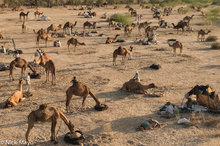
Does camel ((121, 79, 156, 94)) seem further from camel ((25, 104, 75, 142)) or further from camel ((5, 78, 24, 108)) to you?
camel ((25, 104, 75, 142))

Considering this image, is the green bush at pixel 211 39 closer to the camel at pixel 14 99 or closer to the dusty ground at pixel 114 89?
the dusty ground at pixel 114 89

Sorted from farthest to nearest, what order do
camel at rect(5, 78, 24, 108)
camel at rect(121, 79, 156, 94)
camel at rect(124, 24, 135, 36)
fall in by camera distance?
camel at rect(124, 24, 135, 36) → camel at rect(121, 79, 156, 94) → camel at rect(5, 78, 24, 108)

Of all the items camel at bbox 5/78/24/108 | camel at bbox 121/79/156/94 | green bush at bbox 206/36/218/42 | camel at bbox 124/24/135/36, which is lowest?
camel at bbox 5/78/24/108

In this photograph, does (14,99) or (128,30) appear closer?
(14,99)

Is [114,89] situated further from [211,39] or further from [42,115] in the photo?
[211,39]

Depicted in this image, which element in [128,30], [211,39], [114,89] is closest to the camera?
[114,89]

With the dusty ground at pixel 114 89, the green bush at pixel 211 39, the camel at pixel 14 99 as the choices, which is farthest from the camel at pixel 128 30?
the camel at pixel 14 99

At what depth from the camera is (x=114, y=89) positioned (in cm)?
1364

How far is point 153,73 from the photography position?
648 inches

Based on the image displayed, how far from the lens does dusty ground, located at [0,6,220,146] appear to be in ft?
29.9

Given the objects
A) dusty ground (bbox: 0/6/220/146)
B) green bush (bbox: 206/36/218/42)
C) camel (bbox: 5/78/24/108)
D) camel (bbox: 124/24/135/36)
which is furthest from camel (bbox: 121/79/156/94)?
green bush (bbox: 206/36/218/42)

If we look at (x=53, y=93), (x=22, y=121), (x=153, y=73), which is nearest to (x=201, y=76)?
(x=153, y=73)

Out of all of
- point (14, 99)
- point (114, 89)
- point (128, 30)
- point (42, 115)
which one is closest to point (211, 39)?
point (128, 30)

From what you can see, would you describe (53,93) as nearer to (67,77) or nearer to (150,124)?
(67,77)
